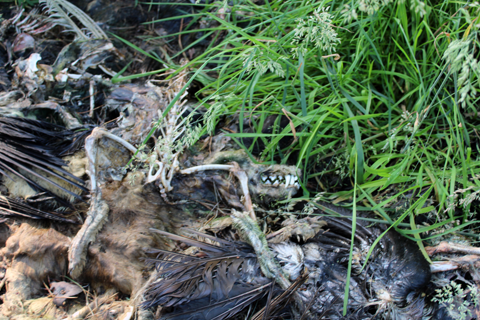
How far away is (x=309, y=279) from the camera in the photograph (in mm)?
1579

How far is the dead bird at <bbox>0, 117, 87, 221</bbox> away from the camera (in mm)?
1826

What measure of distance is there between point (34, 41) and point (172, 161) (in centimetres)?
190

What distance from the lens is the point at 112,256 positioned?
5.77 feet

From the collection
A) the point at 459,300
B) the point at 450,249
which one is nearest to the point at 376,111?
the point at 450,249

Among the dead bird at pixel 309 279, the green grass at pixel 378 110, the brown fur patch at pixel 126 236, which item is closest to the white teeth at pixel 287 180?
the green grass at pixel 378 110

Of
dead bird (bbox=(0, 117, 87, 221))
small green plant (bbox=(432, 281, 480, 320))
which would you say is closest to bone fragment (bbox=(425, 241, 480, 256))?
small green plant (bbox=(432, 281, 480, 320))

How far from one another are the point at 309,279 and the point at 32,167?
1907 millimetres

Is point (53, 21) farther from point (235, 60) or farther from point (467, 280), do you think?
point (467, 280)

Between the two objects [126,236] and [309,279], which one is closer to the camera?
[309,279]

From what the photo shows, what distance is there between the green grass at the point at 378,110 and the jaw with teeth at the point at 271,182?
80 millimetres

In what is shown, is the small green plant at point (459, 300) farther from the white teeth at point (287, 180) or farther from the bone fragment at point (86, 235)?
the bone fragment at point (86, 235)

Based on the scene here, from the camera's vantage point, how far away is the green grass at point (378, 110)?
1.60m

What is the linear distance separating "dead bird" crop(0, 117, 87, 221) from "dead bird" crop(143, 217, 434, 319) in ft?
2.60

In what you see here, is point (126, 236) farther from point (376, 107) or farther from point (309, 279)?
point (376, 107)
